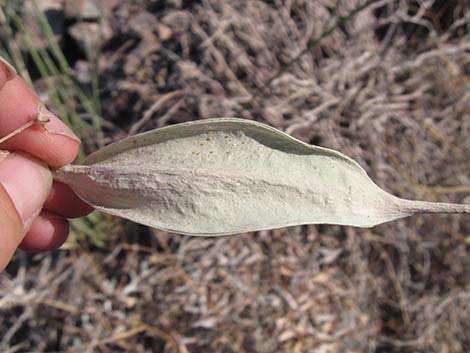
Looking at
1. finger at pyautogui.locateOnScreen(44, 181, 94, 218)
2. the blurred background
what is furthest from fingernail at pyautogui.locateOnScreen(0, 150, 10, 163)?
the blurred background

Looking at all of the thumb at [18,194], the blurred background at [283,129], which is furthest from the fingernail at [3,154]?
the blurred background at [283,129]

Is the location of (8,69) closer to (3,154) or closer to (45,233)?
(3,154)

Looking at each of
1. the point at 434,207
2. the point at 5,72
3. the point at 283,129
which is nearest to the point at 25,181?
the point at 5,72

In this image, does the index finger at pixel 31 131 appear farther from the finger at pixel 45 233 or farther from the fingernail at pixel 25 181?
the finger at pixel 45 233

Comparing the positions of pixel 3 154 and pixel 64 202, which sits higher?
pixel 3 154

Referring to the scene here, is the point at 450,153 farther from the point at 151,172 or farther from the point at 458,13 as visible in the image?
the point at 151,172

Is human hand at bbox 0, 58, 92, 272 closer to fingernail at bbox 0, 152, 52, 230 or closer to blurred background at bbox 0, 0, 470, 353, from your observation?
fingernail at bbox 0, 152, 52, 230
